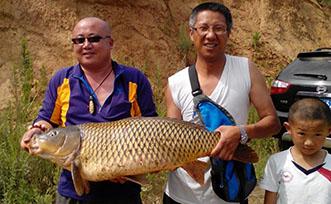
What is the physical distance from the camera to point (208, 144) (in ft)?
6.88

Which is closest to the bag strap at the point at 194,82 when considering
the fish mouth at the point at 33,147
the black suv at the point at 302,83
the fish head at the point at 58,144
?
the fish head at the point at 58,144

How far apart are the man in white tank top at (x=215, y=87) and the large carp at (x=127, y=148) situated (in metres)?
0.26

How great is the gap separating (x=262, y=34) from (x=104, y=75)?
816 cm

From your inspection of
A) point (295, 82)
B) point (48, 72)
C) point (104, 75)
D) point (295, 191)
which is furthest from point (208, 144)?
point (48, 72)

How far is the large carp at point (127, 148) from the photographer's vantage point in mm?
2027

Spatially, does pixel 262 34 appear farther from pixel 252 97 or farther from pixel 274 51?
pixel 252 97

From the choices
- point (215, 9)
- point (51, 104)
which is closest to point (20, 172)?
point (51, 104)

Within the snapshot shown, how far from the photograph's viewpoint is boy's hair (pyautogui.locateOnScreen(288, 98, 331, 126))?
7.26ft

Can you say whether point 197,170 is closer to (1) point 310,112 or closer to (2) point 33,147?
(1) point 310,112

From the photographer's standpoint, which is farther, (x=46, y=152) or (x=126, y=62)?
(x=126, y=62)

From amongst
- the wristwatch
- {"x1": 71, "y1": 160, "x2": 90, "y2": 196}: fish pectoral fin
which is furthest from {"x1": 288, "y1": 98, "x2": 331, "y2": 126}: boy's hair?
{"x1": 71, "y1": 160, "x2": 90, "y2": 196}: fish pectoral fin

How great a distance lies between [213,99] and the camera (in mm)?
2332

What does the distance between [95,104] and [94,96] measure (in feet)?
0.19

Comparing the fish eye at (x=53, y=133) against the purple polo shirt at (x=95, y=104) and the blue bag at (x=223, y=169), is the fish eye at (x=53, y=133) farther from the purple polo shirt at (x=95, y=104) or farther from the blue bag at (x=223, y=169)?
the blue bag at (x=223, y=169)
